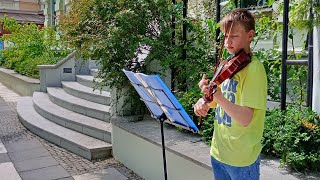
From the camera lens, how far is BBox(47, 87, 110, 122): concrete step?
17.8ft

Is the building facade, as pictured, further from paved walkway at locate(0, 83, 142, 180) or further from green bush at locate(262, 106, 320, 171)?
green bush at locate(262, 106, 320, 171)

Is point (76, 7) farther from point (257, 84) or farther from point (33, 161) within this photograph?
point (257, 84)

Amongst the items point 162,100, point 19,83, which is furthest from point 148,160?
point 19,83

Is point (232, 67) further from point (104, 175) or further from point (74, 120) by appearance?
point (74, 120)

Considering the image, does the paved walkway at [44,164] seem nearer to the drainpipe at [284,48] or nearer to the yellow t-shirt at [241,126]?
the drainpipe at [284,48]

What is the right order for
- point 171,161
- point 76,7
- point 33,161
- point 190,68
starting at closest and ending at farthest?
point 171,161, point 190,68, point 33,161, point 76,7

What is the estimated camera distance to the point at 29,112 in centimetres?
700

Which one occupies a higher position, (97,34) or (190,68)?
(97,34)

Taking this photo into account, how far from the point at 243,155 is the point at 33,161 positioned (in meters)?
3.60

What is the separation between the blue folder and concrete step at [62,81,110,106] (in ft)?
9.73

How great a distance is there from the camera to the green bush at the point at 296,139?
8.41 ft

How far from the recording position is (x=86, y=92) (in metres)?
6.42

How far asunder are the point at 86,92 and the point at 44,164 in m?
2.16

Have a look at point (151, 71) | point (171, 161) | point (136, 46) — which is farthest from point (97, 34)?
point (171, 161)
